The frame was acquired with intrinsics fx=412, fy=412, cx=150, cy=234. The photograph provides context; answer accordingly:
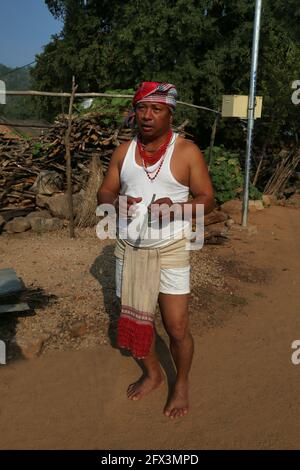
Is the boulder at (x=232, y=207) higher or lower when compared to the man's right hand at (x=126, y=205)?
lower

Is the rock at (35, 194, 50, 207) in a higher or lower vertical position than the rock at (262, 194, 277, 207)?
higher

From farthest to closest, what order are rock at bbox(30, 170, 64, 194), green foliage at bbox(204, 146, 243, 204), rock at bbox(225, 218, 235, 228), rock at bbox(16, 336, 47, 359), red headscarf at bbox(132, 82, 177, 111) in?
green foliage at bbox(204, 146, 243, 204)
rock at bbox(225, 218, 235, 228)
rock at bbox(30, 170, 64, 194)
rock at bbox(16, 336, 47, 359)
red headscarf at bbox(132, 82, 177, 111)

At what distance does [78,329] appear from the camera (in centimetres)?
329

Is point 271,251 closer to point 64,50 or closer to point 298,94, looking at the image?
point 298,94

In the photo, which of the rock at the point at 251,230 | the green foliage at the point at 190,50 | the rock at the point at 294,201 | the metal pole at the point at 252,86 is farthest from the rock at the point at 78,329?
the green foliage at the point at 190,50

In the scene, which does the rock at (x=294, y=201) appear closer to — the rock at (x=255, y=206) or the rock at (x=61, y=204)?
the rock at (x=255, y=206)

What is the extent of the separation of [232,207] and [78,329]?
5453 millimetres

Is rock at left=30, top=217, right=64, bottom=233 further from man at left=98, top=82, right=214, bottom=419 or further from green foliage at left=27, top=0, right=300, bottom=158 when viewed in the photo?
green foliage at left=27, top=0, right=300, bottom=158

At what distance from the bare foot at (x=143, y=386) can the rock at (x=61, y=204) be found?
4169 mm

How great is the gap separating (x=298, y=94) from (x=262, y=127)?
1.76 m

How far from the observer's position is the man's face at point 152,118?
6.65ft

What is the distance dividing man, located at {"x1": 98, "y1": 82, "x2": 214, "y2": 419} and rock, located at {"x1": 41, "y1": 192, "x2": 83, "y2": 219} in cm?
434

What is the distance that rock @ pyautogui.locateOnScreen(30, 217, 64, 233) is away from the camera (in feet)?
20.4

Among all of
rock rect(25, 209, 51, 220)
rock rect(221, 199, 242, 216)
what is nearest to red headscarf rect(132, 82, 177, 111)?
rock rect(25, 209, 51, 220)
